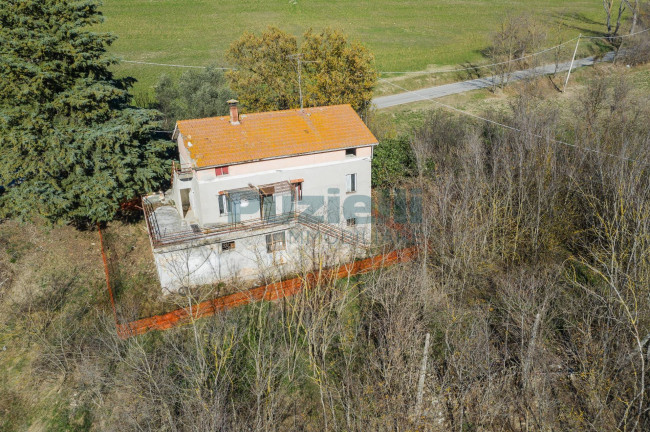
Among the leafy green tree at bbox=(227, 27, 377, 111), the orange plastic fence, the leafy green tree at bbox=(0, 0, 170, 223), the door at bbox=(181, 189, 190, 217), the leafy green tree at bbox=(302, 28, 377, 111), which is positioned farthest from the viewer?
the leafy green tree at bbox=(227, 27, 377, 111)

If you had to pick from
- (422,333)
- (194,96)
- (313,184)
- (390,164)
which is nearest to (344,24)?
(194,96)

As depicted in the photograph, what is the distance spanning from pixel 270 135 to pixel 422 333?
43.3 feet

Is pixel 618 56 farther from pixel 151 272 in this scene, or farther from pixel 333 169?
pixel 151 272

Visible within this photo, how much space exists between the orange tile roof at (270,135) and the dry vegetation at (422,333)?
6.02 metres

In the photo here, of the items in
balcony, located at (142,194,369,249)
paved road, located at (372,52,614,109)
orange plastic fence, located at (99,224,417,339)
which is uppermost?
paved road, located at (372,52,614,109)

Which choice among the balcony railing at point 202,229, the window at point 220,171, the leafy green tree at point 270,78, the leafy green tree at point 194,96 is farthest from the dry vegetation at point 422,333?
the leafy green tree at point 270,78

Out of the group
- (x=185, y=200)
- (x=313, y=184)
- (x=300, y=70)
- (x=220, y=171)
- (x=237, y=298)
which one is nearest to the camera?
(x=237, y=298)

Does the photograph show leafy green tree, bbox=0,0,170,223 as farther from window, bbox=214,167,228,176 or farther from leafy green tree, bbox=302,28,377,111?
leafy green tree, bbox=302,28,377,111

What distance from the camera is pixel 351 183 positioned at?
90.1 ft

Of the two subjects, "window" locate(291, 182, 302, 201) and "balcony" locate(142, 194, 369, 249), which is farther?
"window" locate(291, 182, 302, 201)

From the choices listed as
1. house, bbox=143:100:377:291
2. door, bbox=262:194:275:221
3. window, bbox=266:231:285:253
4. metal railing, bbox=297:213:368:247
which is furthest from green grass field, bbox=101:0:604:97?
metal railing, bbox=297:213:368:247

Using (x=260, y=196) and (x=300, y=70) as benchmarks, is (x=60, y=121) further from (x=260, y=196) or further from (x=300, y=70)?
(x=300, y=70)

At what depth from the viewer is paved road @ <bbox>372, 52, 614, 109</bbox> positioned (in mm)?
51591

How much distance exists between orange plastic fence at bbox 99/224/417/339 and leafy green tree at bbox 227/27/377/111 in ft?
51.5
